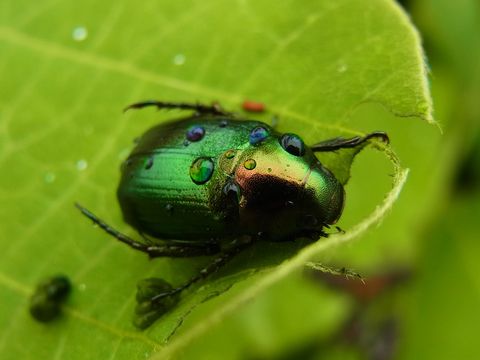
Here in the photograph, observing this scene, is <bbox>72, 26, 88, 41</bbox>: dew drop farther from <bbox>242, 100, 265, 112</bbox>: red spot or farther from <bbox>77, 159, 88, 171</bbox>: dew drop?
<bbox>242, 100, 265, 112</bbox>: red spot

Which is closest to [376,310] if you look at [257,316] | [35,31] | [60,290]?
[257,316]

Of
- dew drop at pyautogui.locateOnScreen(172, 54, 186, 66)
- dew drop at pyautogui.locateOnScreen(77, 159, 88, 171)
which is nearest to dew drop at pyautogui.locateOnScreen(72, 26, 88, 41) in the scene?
dew drop at pyautogui.locateOnScreen(172, 54, 186, 66)

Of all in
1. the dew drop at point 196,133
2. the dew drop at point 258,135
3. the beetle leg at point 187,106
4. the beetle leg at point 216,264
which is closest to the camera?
the beetle leg at point 216,264

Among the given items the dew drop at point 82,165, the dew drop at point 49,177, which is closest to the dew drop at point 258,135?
the dew drop at point 82,165

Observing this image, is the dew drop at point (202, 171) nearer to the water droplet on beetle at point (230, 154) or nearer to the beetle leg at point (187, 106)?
the water droplet on beetle at point (230, 154)

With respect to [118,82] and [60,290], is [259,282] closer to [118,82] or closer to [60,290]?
[60,290]
